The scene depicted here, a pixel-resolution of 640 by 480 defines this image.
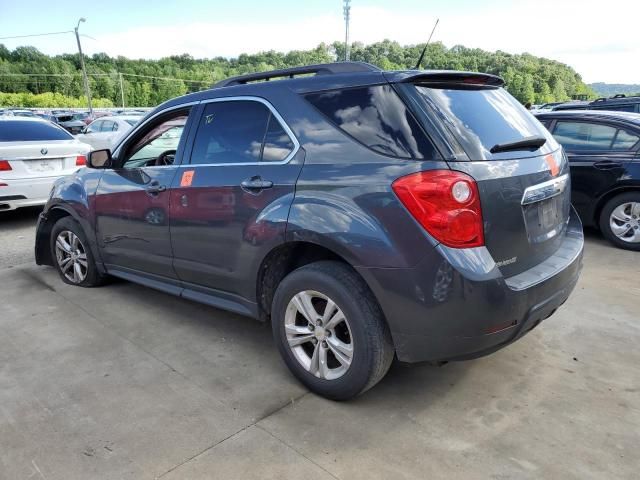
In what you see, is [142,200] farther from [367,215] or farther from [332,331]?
[367,215]

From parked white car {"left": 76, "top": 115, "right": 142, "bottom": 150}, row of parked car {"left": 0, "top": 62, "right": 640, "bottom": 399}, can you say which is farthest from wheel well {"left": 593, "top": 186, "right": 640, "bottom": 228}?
parked white car {"left": 76, "top": 115, "right": 142, "bottom": 150}

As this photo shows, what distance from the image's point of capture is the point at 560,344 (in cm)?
348

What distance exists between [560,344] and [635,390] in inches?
23.9

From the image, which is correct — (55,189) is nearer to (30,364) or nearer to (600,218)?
(30,364)

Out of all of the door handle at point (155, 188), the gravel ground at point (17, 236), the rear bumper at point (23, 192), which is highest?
the door handle at point (155, 188)

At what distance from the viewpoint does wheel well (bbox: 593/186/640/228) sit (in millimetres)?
5966

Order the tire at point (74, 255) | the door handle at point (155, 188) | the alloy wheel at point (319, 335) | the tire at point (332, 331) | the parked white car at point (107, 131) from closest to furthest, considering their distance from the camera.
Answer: the tire at point (332, 331)
the alloy wheel at point (319, 335)
the door handle at point (155, 188)
the tire at point (74, 255)
the parked white car at point (107, 131)

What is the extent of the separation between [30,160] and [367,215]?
6500 millimetres

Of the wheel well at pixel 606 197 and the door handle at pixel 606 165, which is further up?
the door handle at pixel 606 165

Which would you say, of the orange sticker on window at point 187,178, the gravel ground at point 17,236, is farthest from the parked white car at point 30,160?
the orange sticker on window at point 187,178

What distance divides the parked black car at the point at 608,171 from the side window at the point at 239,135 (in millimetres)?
4682

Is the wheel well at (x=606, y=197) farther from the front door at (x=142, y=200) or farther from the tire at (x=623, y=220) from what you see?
the front door at (x=142, y=200)

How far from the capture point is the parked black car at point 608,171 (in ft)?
Result: 19.4

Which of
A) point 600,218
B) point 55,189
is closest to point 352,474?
point 55,189
